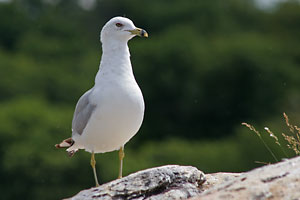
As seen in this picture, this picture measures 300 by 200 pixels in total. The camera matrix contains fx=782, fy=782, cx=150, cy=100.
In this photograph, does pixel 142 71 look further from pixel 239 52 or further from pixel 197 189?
pixel 197 189

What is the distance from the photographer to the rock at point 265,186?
16.2 ft

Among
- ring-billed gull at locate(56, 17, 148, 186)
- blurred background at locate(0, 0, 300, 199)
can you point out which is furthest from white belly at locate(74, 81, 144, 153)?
blurred background at locate(0, 0, 300, 199)

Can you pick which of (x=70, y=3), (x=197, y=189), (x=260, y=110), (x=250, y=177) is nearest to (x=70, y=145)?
(x=197, y=189)

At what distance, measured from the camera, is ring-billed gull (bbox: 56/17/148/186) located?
674 cm

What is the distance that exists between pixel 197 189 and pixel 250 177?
1.17 m

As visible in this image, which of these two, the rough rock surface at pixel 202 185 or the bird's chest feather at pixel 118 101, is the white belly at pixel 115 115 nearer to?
the bird's chest feather at pixel 118 101

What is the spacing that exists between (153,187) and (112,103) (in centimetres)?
95

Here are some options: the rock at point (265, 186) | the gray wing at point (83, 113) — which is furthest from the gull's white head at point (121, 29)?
the rock at point (265, 186)

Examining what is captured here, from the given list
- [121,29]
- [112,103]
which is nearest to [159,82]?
[121,29]

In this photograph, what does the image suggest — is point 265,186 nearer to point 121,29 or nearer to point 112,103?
point 112,103

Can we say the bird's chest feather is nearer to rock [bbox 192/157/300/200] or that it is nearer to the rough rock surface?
the rough rock surface

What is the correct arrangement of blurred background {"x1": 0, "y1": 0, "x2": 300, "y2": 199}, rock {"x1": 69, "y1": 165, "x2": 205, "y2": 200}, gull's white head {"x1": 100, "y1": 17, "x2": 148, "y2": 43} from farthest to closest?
blurred background {"x1": 0, "y1": 0, "x2": 300, "y2": 199} < gull's white head {"x1": 100, "y1": 17, "x2": 148, "y2": 43} < rock {"x1": 69, "y1": 165, "x2": 205, "y2": 200}

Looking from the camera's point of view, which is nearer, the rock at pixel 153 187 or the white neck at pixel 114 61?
the rock at pixel 153 187

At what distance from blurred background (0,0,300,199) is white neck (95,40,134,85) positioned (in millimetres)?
19948
